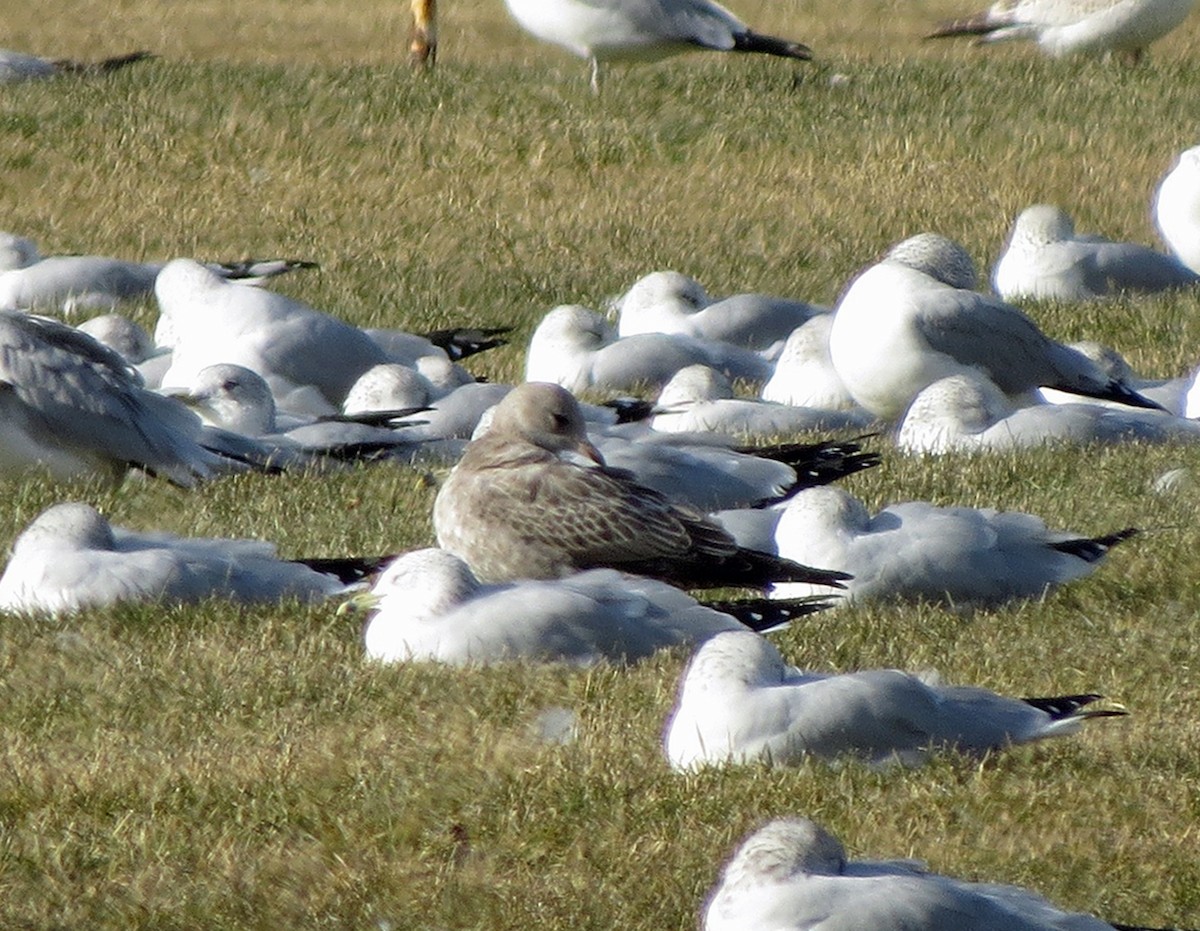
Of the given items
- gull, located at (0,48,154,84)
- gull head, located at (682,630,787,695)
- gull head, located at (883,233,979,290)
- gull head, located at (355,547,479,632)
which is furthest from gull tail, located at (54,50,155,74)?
gull head, located at (682,630,787,695)

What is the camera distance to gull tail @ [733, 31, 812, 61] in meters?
15.6

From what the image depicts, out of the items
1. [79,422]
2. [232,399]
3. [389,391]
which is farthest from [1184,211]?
[79,422]

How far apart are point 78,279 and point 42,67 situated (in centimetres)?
558

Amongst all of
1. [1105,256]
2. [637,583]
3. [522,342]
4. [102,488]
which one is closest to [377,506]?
[102,488]

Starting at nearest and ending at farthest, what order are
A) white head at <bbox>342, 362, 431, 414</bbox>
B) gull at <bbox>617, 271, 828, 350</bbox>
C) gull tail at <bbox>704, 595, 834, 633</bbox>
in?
gull tail at <bbox>704, 595, 834, 633</bbox> < white head at <bbox>342, 362, 431, 414</bbox> < gull at <bbox>617, 271, 828, 350</bbox>

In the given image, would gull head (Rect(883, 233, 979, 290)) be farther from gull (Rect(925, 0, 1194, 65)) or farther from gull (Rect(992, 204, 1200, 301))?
gull (Rect(925, 0, 1194, 65))

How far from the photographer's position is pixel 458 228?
12656mm

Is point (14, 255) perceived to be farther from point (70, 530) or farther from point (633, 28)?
point (70, 530)

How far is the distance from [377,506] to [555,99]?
26.9 ft

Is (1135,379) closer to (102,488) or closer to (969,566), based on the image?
(969,566)

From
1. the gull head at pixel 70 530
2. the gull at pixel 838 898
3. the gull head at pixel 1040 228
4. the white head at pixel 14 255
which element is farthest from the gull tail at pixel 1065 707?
the white head at pixel 14 255

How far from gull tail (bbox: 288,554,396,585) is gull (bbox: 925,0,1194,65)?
12.0m

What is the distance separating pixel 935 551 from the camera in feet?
17.6

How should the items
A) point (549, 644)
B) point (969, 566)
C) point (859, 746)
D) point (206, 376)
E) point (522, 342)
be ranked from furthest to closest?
point (522, 342)
point (206, 376)
point (969, 566)
point (549, 644)
point (859, 746)
